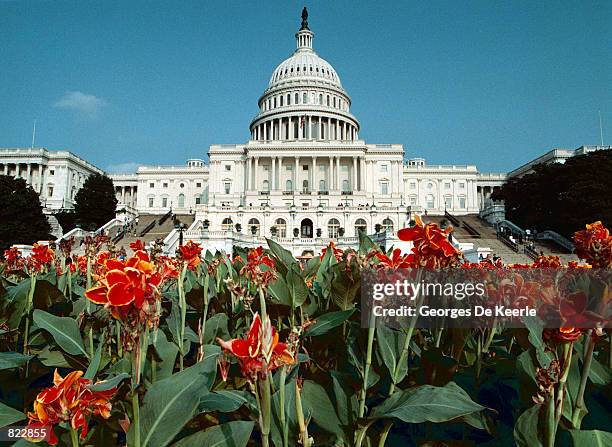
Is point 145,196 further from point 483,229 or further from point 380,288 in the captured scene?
point 380,288

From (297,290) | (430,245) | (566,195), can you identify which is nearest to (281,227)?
(566,195)

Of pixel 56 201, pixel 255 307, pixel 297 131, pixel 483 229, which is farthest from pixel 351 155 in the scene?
pixel 255 307

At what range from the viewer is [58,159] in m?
85.0

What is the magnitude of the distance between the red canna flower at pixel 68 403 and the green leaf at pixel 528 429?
144 centimetres

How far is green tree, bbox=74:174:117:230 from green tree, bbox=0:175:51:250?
10.3 meters

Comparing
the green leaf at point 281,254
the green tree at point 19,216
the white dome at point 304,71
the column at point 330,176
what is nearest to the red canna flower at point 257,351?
the green leaf at point 281,254

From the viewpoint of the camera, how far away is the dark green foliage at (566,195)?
43125 millimetres

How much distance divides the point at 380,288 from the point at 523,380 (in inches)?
30.7

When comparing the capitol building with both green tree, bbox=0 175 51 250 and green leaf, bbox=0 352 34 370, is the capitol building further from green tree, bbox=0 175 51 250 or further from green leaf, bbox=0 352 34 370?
green leaf, bbox=0 352 34 370

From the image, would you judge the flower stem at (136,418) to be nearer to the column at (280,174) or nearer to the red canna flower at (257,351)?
the red canna flower at (257,351)

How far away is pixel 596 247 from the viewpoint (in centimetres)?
250

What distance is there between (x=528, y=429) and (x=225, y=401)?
1114 millimetres

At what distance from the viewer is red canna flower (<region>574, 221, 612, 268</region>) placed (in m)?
2.48

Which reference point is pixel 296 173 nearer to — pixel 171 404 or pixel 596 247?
pixel 596 247
